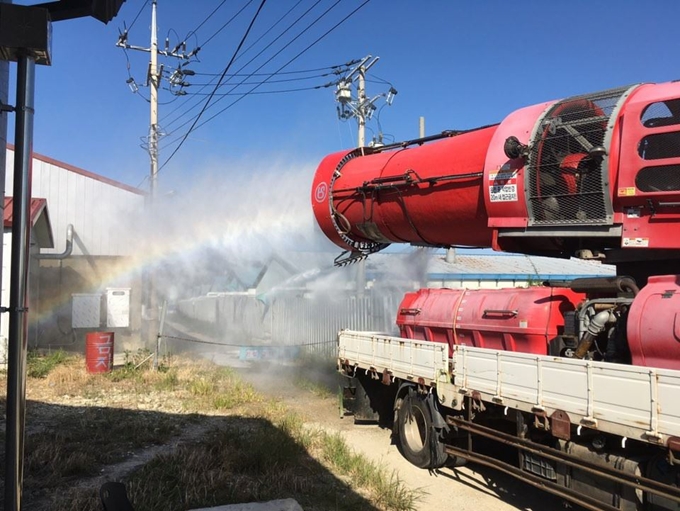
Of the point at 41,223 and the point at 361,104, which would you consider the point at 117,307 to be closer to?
the point at 41,223

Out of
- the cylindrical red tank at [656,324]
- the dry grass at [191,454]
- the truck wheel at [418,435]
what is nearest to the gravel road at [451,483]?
the truck wheel at [418,435]

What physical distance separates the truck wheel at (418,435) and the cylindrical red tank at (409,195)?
2289 millimetres

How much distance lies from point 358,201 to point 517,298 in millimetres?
2394

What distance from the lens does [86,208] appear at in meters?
21.0

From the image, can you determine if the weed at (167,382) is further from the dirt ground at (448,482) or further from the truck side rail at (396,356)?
the truck side rail at (396,356)

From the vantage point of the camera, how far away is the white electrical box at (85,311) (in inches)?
754

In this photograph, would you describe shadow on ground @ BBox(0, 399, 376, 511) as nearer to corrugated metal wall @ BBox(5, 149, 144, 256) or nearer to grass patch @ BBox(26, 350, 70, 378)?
grass patch @ BBox(26, 350, 70, 378)

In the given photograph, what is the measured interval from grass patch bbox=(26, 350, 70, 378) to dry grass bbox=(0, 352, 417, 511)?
1.62 metres

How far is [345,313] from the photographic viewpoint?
16641mm

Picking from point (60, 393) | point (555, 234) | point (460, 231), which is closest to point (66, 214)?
point (60, 393)

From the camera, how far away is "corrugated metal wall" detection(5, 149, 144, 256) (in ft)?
66.6

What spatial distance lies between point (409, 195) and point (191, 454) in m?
4.14

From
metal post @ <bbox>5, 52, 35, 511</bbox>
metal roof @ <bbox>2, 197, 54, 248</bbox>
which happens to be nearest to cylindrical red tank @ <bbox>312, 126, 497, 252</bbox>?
metal post @ <bbox>5, 52, 35, 511</bbox>

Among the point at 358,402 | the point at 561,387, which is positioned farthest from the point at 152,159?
the point at 561,387
